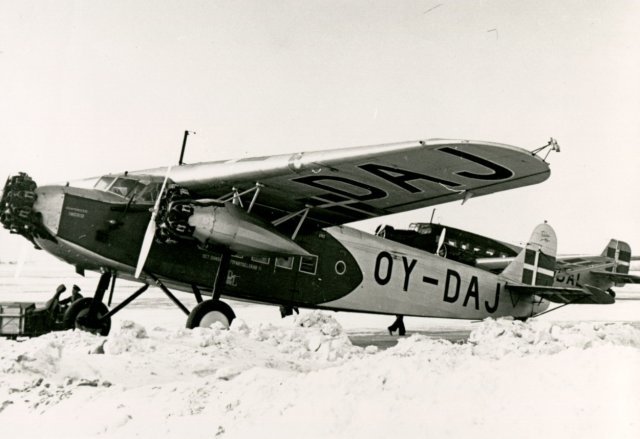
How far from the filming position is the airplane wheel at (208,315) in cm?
784

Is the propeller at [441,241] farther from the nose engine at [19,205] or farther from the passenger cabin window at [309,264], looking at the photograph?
the nose engine at [19,205]

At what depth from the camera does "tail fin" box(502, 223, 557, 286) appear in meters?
13.1

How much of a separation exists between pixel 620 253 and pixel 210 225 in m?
20.8

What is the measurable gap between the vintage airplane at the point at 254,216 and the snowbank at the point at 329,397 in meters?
2.50

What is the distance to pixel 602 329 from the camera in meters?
8.24

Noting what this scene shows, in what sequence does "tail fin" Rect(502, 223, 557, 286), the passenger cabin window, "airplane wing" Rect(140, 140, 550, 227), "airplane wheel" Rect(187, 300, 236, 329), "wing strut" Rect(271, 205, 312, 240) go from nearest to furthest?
"airplane wing" Rect(140, 140, 550, 227)
"airplane wheel" Rect(187, 300, 236, 329)
"wing strut" Rect(271, 205, 312, 240)
the passenger cabin window
"tail fin" Rect(502, 223, 557, 286)

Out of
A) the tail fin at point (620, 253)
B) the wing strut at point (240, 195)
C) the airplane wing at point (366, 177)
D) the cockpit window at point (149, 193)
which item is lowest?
the cockpit window at point (149, 193)

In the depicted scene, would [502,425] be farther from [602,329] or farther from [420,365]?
[602,329]

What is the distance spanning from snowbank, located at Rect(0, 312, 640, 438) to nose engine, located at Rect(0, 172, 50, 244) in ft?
8.48

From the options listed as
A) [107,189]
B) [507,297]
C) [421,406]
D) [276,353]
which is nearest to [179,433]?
[421,406]

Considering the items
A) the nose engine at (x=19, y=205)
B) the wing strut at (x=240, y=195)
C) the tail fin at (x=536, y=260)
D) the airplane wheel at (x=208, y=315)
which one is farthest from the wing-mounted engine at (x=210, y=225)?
the tail fin at (x=536, y=260)

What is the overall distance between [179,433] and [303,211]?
229 inches

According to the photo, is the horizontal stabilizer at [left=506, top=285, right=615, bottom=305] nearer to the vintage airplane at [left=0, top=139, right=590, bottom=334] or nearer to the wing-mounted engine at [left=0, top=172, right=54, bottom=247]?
the vintage airplane at [left=0, top=139, right=590, bottom=334]

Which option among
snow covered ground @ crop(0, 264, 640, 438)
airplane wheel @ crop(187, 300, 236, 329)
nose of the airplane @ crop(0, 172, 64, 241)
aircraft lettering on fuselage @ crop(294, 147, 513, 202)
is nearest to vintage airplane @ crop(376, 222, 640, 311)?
aircraft lettering on fuselage @ crop(294, 147, 513, 202)
